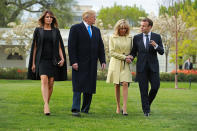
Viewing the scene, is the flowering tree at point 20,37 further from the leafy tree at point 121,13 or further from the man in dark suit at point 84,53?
the leafy tree at point 121,13

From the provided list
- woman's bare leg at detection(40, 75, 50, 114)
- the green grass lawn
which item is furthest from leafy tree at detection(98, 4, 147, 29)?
woman's bare leg at detection(40, 75, 50, 114)

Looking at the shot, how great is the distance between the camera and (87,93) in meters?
9.09

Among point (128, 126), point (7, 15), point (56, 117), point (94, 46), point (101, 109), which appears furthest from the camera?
point (7, 15)

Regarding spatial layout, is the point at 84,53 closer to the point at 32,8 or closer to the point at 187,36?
the point at 187,36

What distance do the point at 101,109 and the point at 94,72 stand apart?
1182 mm

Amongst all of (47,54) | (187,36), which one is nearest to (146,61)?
(47,54)

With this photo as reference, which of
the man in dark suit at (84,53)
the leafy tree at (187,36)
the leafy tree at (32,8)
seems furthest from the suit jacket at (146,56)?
the leafy tree at (32,8)

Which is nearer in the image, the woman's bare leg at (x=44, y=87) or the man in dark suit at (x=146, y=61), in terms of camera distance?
the woman's bare leg at (x=44, y=87)

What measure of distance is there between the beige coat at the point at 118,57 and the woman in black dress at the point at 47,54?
3.24 ft

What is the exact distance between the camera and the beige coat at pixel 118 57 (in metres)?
9.02

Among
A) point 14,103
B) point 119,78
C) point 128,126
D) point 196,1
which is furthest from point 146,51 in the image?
point 196,1

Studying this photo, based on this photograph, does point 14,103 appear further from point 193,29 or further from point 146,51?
point 193,29

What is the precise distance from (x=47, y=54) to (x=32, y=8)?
143 ft

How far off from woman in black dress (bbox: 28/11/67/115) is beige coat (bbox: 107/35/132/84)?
99 cm
